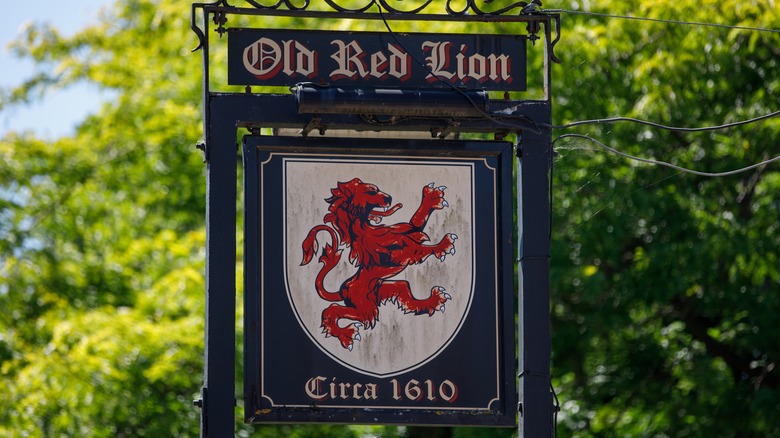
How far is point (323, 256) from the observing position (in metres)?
5.66

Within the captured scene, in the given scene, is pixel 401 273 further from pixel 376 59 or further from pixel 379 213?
pixel 376 59

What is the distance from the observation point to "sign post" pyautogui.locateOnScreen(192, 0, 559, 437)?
5574 millimetres

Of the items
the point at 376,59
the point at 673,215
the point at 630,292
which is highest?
the point at 376,59

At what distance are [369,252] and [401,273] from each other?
0.53ft

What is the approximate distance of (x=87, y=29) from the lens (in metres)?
22.4

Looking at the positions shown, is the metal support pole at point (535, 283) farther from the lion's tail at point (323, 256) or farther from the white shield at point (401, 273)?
the lion's tail at point (323, 256)

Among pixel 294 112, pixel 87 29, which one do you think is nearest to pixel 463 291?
pixel 294 112

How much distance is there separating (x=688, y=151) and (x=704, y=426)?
2912 millimetres

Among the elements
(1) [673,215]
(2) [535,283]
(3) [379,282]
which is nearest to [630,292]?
(1) [673,215]

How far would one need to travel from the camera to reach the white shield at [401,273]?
562cm

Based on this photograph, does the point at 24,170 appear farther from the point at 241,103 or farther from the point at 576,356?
the point at 241,103

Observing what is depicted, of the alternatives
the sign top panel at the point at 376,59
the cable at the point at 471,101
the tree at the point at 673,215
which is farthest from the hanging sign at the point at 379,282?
the tree at the point at 673,215

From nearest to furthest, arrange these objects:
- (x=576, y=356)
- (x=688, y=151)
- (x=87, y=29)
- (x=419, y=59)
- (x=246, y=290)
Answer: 1. (x=246, y=290)
2. (x=419, y=59)
3. (x=688, y=151)
4. (x=576, y=356)
5. (x=87, y=29)

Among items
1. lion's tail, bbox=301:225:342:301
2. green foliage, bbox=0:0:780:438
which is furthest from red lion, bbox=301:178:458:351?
green foliage, bbox=0:0:780:438
